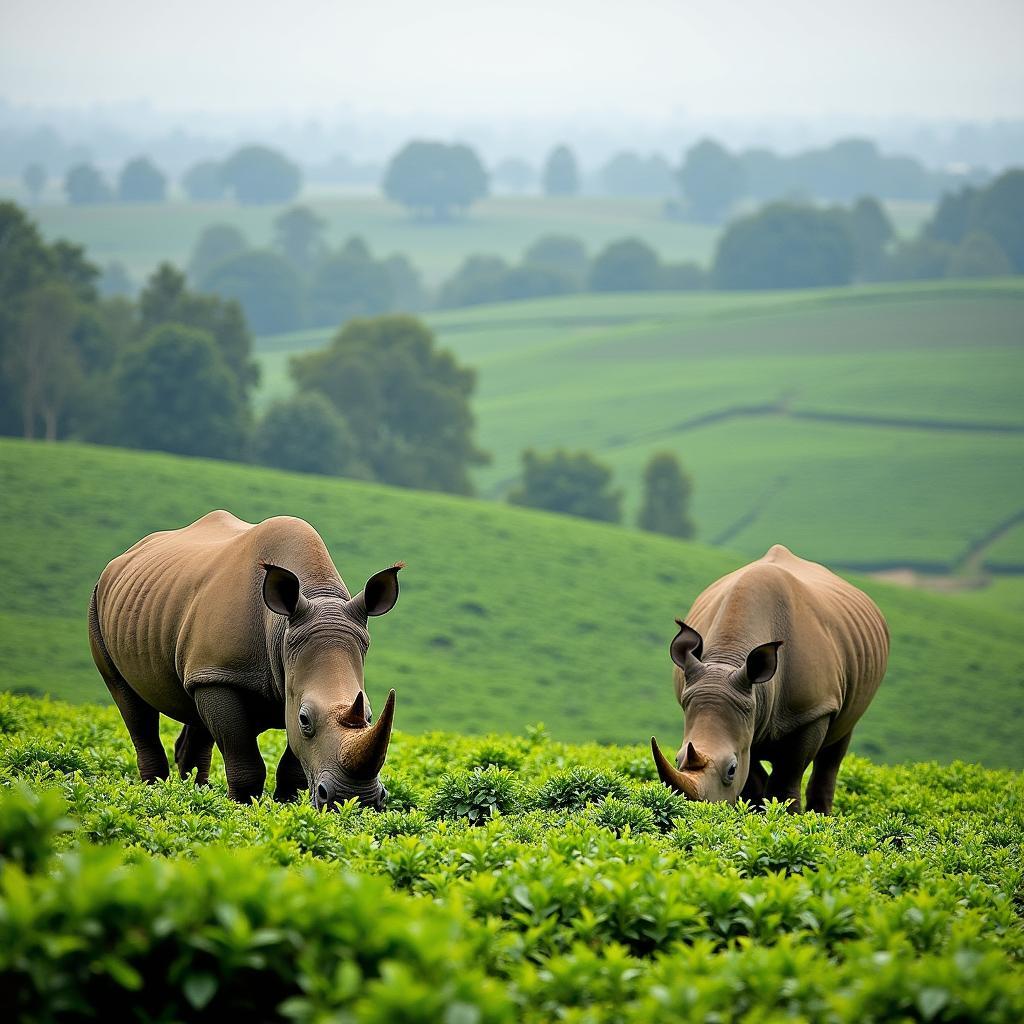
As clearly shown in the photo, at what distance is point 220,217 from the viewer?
190 meters

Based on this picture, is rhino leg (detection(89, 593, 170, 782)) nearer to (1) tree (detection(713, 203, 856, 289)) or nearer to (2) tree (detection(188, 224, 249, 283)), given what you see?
(1) tree (detection(713, 203, 856, 289))

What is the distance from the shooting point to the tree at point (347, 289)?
135875mm

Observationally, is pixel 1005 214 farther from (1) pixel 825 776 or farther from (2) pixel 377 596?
(2) pixel 377 596

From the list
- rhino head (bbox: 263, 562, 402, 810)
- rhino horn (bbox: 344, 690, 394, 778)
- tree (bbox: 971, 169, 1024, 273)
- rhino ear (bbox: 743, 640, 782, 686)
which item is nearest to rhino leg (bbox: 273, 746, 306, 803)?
rhino head (bbox: 263, 562, 402, 810)

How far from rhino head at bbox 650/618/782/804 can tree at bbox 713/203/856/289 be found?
124191 mm

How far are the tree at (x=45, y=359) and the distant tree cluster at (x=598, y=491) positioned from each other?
2248 cm

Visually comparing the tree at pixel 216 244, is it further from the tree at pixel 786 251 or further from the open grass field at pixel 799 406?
the tree at pixel 786 251

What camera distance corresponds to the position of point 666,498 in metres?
67.0

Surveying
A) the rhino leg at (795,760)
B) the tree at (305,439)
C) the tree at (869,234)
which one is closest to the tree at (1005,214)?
the tree at (869,234)

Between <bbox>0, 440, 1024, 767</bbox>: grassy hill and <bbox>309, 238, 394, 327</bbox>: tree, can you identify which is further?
<bbox>309, 238, 394, 327</bbox>: tree

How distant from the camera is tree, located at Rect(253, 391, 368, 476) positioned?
218ft

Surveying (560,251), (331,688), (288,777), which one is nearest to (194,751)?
(288,777)

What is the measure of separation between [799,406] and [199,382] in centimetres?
3743

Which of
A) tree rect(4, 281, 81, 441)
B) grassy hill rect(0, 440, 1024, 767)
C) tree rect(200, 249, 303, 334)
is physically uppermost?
tree rect(200, 249, 303, 334)
